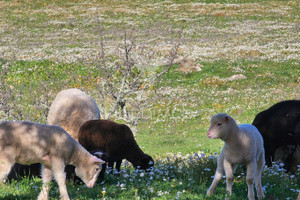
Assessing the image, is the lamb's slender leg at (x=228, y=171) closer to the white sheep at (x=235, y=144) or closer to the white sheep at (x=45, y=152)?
the white sheep at (x=235, y=144)

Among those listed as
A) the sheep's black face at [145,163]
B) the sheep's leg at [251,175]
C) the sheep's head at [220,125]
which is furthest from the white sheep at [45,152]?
the sheep's black face at [145,163]

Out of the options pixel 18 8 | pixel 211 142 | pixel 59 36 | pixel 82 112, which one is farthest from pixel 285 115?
pixel 18 8

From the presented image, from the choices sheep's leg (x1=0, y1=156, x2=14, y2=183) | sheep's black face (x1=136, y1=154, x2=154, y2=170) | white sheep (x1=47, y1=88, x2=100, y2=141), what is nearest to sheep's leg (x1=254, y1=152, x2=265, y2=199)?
sheep's black face (x1=136, y1=154, x2=154, y2=170)

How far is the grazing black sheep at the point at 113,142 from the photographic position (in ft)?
36.1

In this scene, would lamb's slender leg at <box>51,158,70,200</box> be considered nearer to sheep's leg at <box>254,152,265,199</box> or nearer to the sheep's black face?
sheep's leg at <box>254,152,265,199</box>

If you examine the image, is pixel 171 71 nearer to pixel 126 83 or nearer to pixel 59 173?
pixel 126 83

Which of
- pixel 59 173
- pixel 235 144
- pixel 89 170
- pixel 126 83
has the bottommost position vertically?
pixel 126 83

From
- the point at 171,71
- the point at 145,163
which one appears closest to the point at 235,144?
the point at 145,163

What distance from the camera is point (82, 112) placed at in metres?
13.0

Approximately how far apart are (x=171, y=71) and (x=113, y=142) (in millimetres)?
23624

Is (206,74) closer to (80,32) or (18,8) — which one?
(80,32)

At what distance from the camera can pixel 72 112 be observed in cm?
1291

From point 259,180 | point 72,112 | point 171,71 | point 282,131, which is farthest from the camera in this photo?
point 171,71

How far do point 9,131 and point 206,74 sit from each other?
89.5ft
